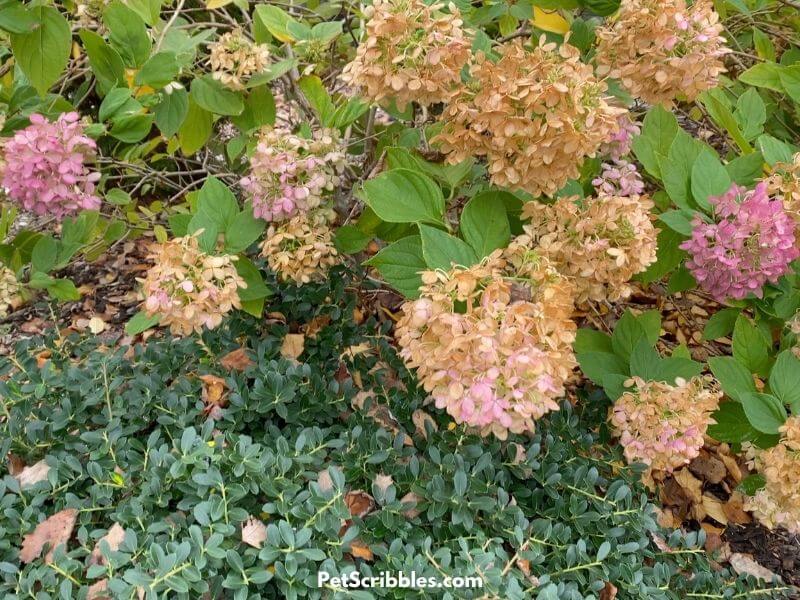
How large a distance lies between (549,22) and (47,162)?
1.06 meters

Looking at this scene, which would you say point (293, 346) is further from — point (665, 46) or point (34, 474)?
point (665, 46)

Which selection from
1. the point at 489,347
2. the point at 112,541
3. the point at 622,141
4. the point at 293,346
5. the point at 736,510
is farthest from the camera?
the point at 736,510

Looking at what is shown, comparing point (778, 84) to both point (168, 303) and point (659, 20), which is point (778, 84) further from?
point (168, 303)

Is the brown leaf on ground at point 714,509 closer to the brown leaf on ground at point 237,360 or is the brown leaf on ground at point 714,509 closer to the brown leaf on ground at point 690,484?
the brown leaf on ground at point 690,484

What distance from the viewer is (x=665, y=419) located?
1.34 metres

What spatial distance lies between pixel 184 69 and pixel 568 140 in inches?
37.1

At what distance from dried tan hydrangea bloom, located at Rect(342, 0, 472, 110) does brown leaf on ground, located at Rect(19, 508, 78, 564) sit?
37.1 inches

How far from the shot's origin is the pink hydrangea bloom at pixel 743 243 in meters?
1.22

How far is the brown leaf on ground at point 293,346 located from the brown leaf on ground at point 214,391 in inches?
7.3

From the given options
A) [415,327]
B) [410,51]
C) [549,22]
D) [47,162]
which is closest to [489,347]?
[415,327]

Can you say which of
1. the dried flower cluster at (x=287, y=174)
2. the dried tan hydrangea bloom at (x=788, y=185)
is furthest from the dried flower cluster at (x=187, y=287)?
the dried tan hydrangea bloom at (x=788, y=185)

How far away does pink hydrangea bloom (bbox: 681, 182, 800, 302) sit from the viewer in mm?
1220

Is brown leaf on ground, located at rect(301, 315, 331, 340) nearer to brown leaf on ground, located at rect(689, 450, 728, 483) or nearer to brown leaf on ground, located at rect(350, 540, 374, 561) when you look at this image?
brown leaf on ground, located at rect(350, 540, 374, 561)

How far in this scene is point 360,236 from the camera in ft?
5.07
